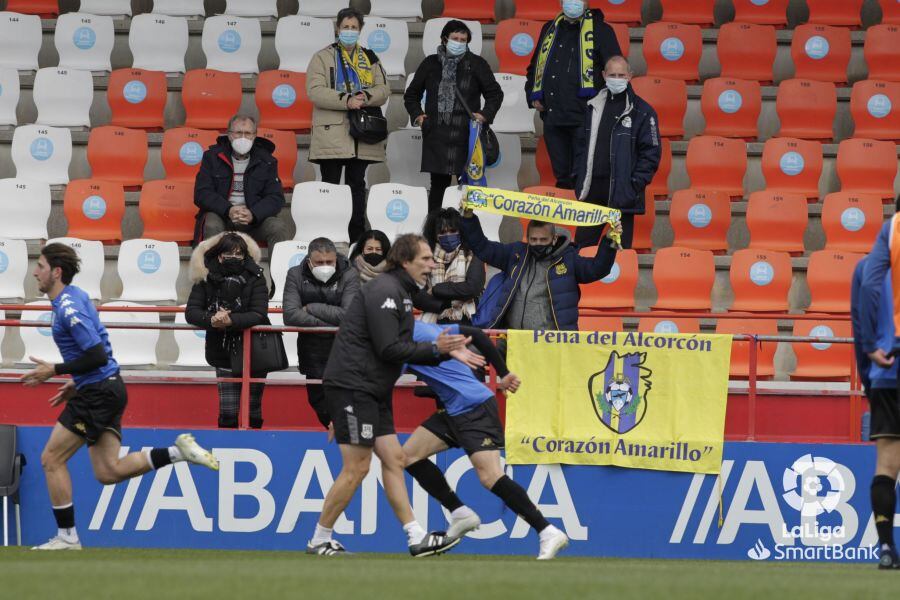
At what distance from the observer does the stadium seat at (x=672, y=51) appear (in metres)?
16.1

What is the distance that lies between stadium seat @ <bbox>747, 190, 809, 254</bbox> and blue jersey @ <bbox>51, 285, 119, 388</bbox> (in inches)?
279

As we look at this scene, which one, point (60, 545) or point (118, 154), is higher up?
point (118, 154)

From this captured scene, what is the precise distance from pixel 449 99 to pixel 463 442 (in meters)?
4.90

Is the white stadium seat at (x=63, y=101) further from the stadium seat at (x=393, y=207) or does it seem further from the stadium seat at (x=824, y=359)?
the stadium seat at (x=824, y=359)

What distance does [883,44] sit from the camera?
16.2m

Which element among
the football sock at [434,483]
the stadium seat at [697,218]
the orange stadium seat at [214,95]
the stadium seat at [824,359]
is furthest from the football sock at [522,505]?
the orange stadium seat at [214,95]

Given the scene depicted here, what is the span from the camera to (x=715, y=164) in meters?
14.9

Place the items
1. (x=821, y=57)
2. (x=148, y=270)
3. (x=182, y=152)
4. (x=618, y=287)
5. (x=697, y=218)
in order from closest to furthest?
(x=618, y=287) → (x=148, y=270) → (x=697, y=218) → (x=182, y=152) → (x=821, y=57)

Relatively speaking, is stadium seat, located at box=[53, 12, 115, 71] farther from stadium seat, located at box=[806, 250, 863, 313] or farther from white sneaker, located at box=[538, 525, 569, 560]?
white sneaker, located at box=[538, 525, 569, 560]

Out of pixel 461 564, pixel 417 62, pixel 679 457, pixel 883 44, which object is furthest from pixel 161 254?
pixel 883 44

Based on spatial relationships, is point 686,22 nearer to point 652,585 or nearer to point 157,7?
point 157,7

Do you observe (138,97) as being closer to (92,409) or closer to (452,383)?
(92,409)

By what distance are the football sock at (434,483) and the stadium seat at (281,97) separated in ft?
20.3

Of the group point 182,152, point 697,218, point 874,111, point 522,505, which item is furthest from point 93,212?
point 874,111
